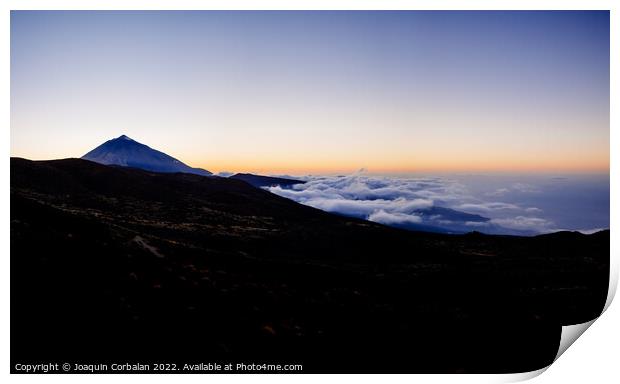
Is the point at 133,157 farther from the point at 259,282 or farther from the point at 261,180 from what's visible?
the point at 259,282

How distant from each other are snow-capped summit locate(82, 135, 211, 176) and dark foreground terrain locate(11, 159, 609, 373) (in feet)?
1.35

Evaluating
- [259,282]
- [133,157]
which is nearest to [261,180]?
[259,282]

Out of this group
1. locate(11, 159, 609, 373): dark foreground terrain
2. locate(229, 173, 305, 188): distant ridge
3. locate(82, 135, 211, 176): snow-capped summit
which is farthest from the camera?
locate(229, 173, 305, 188): distant ridge

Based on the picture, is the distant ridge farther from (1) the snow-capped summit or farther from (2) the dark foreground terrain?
(1) the snow-capped summit

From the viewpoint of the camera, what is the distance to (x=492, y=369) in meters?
9.35

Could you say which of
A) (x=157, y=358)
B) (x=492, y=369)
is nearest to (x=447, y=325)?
(x=492, y=369)

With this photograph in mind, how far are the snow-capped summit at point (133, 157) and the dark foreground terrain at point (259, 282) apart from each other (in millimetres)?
410

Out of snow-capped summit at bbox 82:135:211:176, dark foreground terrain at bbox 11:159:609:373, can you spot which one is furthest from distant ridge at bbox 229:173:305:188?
snow-capped summit at bbox 82:135:211:176

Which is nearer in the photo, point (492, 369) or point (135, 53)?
point (492, 369)

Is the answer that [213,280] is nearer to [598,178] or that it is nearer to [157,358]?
[157,358]

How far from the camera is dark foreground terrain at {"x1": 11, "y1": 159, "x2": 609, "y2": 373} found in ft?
28.4

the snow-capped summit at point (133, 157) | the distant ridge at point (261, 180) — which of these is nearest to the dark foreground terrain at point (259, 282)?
the distant ridge at point (261, 180)

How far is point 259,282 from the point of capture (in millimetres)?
9992

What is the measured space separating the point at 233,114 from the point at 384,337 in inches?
253
